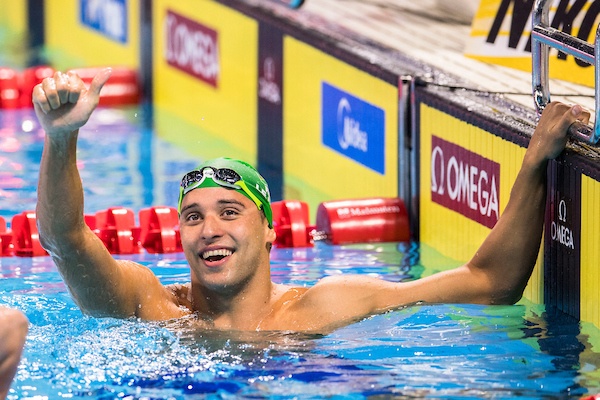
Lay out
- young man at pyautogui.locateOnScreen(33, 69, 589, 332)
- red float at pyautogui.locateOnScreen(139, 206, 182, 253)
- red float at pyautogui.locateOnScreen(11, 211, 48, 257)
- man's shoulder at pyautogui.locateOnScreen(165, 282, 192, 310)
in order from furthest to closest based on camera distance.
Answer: red float at pyautogui.locateOnScreen(139, 206, 182, 253), red float at pyautogui.locateOnScreen(11, 211, 48, 257), man's shoulder at pyautogui.locateOnScreen(165, 282, 192, 310), young man at pyautogui.locateOnScreen(33, 69, 589, 332)

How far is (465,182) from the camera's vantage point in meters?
5.80

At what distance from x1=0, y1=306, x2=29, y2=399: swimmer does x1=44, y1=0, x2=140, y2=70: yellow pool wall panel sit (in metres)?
6.66

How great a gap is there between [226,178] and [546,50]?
1.45 metres

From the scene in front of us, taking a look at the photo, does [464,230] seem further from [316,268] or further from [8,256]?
[8,256]

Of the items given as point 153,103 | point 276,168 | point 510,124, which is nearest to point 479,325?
point 510,124

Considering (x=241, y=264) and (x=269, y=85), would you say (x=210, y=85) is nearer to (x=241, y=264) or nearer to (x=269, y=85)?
(x=269, y=85)

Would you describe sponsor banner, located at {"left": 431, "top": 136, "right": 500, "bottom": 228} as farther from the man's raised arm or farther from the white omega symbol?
the man's raised arm

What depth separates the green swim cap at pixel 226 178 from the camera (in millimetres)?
4316

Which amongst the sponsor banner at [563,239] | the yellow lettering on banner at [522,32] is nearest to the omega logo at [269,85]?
the yellow lettering on banner at [522,32]

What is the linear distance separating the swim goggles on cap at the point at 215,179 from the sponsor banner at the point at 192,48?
4313 millimetres

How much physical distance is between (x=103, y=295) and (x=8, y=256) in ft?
6.92

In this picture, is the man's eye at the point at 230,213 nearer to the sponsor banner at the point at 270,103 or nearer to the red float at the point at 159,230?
the red float at the point at 159,230

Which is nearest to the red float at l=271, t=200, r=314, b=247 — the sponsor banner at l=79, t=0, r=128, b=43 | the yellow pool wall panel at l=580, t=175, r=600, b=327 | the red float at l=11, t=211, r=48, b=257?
the red float at l=11, t=211, r=48, b=257

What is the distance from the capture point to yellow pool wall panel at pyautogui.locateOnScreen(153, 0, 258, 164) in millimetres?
8195
